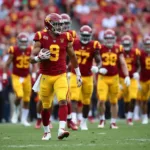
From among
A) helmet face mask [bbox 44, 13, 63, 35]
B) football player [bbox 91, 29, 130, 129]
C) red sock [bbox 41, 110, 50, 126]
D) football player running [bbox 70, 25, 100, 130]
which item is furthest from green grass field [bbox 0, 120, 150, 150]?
football player [bbox 91, 29, 130, 129]

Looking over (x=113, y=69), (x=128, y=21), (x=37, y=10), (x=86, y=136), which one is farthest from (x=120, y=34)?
(x=86, y=136)

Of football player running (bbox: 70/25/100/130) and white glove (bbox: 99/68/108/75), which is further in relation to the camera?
white glove (bbox: 99/68/108/75)

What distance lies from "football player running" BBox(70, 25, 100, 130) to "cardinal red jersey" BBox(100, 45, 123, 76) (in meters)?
0.61

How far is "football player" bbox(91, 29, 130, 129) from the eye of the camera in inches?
537

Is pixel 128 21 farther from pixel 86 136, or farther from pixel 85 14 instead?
pixel 86 136

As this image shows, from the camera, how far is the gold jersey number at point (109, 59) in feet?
45.3

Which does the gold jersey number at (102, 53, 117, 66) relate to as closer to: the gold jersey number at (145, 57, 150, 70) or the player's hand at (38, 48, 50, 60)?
the gold jersey number at (145, 57, 150, 70)

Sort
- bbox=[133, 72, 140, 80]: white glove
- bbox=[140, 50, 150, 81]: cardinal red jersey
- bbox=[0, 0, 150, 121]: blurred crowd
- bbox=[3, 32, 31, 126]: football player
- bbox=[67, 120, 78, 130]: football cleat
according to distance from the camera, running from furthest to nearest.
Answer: bbox=[0, 0, 150, 121]: blurred crowd
bbox=[140, 50, 150, 81]: cardinal red jersey
bbox=[133, 72, 140, 80]: white glove
bbox=[3, 32, 31, 126]: football player
bbox=[67, 120, 78, 130]: football cleat

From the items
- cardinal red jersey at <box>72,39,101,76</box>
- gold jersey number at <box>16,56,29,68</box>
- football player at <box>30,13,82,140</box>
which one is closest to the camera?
football player at <box>30,13,82,140</box>

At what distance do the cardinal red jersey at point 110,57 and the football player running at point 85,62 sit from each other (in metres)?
0.61

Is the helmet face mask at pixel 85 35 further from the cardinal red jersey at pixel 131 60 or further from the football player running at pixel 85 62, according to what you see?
the cardinal red jersey at pixel 131 60

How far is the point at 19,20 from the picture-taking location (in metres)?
20.5

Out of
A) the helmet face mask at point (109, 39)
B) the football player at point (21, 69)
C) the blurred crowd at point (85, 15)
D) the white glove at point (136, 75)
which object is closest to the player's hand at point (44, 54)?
the helmet face mask at point (109, 39)

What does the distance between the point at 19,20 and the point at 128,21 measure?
374 centimetres
